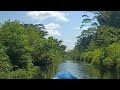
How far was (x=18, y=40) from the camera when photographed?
738cm

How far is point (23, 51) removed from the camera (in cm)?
713

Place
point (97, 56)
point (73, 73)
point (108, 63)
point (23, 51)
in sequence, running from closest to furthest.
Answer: point (73, 73), point (23, 51), point (108, 63), point (97, 56)

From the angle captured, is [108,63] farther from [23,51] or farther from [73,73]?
[23,51]

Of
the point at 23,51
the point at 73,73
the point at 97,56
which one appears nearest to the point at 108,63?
the point at 97,56

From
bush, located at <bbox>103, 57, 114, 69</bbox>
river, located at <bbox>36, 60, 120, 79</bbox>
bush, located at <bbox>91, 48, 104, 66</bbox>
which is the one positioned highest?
bush, located at <bbox>91, 48, 104, 66</bbox>

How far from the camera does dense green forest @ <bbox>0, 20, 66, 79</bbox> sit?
21.8ft

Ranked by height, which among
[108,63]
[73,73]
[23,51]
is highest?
[23,51]

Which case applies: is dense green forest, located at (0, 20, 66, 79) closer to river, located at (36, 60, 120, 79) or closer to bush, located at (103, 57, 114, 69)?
river, located at (36, 60, 120, 79)

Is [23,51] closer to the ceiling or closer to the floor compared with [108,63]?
closer to the ceiling

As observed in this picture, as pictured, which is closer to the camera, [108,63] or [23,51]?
[23,51]

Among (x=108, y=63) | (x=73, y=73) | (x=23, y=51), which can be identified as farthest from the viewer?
(x=108, y=63)

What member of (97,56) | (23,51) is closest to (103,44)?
(97,56)

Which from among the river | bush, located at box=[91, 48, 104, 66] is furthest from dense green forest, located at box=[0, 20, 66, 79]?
bush, located at box=[91, 48, 104, 66]

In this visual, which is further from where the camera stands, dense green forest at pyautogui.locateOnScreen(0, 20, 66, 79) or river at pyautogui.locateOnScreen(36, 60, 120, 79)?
dense green forest at pyautogui.locateOnScreen(0, 20, 66, 79)
